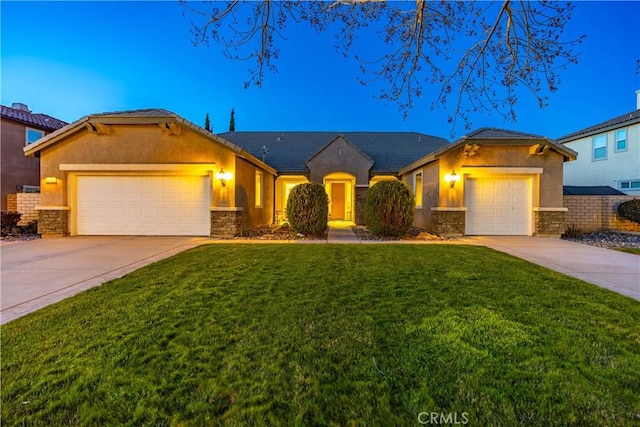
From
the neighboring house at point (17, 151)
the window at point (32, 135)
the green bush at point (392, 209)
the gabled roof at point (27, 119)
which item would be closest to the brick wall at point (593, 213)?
the green bush at point (392, 209)

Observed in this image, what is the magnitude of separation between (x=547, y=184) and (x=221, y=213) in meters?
12.8

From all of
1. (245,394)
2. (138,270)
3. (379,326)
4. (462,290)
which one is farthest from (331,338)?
(138,270)

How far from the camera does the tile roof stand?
19.4 meters

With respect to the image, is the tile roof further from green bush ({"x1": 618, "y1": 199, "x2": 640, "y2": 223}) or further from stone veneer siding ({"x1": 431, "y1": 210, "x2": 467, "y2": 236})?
green bush ({"x1": 618, "y1": 199, "x2": 640, "y2": 223})

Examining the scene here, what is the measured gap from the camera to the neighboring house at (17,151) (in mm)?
15523

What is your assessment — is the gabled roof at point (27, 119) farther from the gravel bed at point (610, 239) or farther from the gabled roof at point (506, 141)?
the gravel bed at point (610, 239)

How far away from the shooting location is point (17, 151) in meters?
16.1

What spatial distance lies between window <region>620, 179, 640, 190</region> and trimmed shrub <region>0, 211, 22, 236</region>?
29.0m

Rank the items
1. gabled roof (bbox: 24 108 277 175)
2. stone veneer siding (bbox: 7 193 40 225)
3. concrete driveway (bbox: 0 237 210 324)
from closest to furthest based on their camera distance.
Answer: concrete driveway (bbox: 0 237 210 324)
gabled roof (bbox: 24 108 277 175)
stone veneer siding (bbox: 7 193 40 225)

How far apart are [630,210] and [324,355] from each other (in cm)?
1636

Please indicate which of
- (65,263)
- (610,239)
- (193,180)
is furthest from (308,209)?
(610,239)

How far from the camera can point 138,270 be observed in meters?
6.26

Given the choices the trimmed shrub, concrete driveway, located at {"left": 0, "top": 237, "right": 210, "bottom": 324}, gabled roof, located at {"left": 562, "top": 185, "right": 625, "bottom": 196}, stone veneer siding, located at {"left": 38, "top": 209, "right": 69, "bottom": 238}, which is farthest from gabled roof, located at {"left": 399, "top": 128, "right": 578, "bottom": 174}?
the trimmed shrub

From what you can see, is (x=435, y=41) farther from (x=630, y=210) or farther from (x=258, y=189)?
(x=630, y=210)
